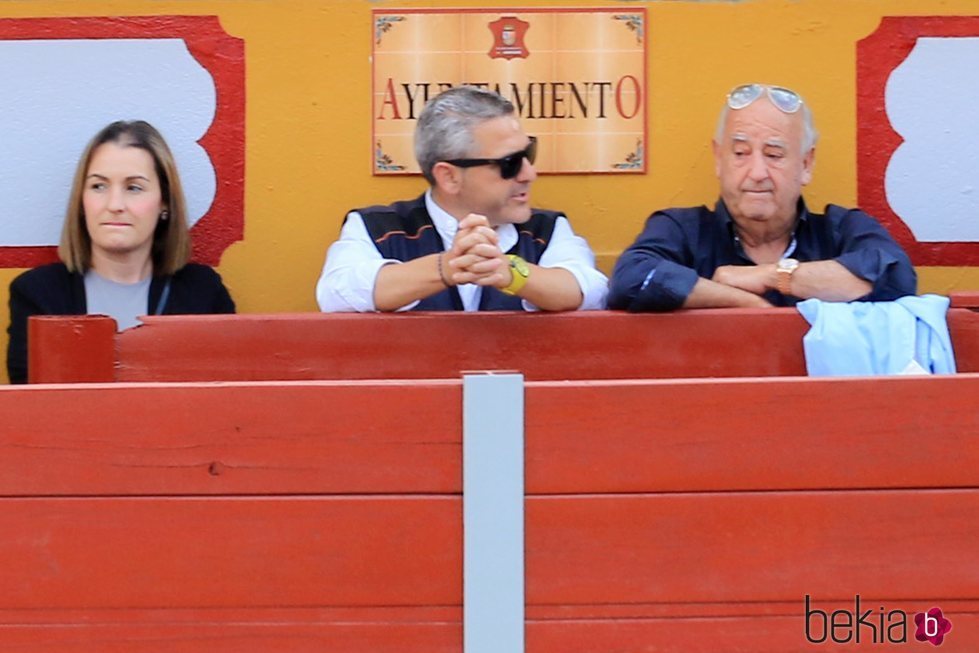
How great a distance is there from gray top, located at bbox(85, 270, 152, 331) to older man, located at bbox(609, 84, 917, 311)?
1069 mm

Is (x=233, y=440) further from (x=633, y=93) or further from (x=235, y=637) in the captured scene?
(x=633, y=93)

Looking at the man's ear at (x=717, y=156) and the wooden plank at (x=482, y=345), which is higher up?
the man's ear at (x=717, y=156)

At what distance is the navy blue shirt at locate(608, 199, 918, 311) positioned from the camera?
112 inches

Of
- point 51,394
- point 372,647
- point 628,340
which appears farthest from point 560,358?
point 51,394

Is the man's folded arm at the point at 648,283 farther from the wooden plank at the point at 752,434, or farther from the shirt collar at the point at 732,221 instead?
the wooden plank at the point at 752,434

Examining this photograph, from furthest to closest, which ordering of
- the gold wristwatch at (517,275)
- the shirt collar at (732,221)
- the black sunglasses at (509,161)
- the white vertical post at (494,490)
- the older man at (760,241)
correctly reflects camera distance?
the shirt collar at (732,221), the black sunglasses at (509,161), the older man at (760,241), the gold wristwatch at (517,275), the white vertical post at (494,490)

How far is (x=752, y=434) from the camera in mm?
2275

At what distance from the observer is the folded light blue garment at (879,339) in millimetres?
2670

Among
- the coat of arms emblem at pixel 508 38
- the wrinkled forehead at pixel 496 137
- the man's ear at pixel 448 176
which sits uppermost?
the coat of arms emblem at pixel 508 38

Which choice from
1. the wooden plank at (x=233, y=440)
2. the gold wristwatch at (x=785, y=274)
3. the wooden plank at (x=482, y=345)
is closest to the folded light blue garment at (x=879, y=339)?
the wooden plank at (x=482, y=345)

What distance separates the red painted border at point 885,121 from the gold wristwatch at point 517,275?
947 mm

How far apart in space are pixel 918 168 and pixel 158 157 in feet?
5.49

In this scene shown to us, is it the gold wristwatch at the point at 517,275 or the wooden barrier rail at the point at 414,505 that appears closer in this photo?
the wooden barrier rail at the point at 414,505

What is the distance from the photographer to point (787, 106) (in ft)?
10.2
